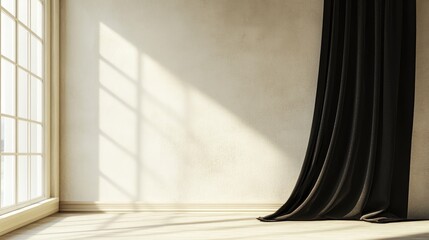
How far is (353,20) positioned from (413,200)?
1538 mm

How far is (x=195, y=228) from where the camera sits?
395cm

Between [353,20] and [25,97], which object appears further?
[353,20]

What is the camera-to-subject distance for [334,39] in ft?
15.1

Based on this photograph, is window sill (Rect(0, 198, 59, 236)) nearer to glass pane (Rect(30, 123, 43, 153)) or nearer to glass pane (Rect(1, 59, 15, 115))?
glass pane (Rect(30, 123, 43, 153))

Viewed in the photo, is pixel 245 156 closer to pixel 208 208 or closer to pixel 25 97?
pixel 208 208

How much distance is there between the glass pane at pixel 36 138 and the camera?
14.6ft

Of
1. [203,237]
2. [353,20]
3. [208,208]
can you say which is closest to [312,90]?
[353,20]

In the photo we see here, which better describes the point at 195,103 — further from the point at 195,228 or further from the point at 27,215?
the point at 27,215

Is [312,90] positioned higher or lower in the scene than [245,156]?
higher

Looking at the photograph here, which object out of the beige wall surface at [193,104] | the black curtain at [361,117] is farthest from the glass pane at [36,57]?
the black curtain at [361,117]

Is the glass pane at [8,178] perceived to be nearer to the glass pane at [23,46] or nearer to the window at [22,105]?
the window at [22,105]

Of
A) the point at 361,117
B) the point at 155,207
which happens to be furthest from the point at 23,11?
the point at 361,117

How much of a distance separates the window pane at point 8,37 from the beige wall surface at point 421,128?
315 cm

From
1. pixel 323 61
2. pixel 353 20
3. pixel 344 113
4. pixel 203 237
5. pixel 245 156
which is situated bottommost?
pixel 203 237
